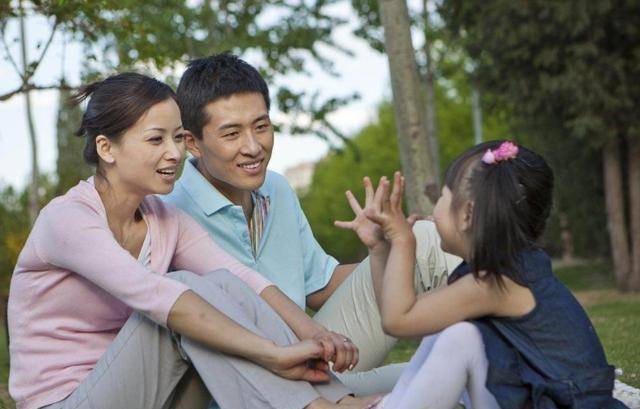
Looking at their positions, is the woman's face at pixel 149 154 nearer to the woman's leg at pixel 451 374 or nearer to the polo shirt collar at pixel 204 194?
the polo shirt collar at pixel 204 194

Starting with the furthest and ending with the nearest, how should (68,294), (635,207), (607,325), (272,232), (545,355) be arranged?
(635,207) < (607,325) < (272,232) < (68,294) < (545,355)

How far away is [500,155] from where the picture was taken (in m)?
3.34

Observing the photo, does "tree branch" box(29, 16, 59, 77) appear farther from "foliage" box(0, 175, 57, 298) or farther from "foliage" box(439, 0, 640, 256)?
"foliage" box(439, 0, 640, 256)

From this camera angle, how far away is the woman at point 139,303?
349 centimetres

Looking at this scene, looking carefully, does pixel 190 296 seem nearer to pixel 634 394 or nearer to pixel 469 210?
pixel 469 210

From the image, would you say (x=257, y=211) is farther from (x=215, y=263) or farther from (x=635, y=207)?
(x=635, y=207)

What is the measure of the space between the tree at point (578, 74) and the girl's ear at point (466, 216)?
496 inches

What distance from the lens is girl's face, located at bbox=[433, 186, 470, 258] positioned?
3398 mm

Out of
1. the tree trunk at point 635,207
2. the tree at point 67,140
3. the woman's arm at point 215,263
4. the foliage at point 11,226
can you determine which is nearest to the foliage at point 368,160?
the tree at point 67,140

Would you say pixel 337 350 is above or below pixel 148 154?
below

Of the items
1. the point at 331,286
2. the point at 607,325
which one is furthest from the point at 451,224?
the point at 607,325

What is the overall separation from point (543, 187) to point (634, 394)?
3.96ft

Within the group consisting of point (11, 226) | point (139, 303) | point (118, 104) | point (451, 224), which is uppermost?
point (118, 104)

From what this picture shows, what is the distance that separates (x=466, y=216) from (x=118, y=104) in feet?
4.35
